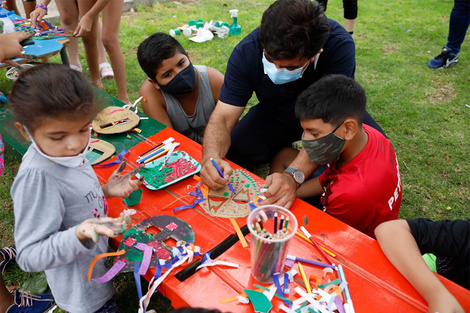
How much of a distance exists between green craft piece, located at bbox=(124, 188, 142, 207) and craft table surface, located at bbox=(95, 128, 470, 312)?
0.9 inches

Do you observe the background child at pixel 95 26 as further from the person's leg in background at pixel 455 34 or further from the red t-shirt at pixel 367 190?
the person's leg in background at pixel 455 34

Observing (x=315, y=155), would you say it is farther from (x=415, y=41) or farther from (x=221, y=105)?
(x=415, y=41)

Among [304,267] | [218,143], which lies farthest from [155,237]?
[218,143]

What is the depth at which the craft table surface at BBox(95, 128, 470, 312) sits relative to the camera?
125cm

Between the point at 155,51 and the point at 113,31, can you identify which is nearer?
the point at 155,51

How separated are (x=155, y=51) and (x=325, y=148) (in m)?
1.45

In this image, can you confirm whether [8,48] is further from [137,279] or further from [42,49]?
[137,279]

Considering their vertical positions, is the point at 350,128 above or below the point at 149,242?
above

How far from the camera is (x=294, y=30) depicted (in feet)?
5.89

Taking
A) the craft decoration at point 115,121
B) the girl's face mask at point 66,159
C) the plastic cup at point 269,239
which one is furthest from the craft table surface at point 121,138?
the plastic cup at point 269,239

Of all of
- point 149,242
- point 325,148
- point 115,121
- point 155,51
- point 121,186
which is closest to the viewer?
point 149,242

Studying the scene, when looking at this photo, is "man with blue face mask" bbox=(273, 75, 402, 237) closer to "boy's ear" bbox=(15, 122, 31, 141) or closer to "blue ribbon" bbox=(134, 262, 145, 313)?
"blue ribbon" bbox=(134, 262, 145, 313)

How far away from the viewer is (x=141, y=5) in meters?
6.78

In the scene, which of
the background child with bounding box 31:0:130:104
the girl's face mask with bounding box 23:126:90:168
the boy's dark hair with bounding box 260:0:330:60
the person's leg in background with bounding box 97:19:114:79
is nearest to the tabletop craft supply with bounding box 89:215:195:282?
the girl's face mask with bounding box 23:126:90:168
